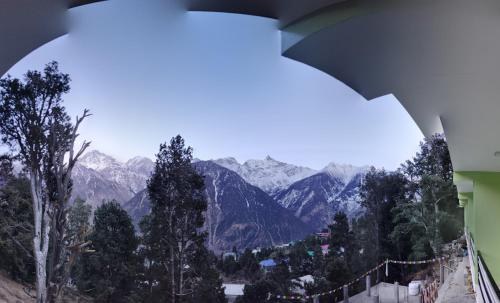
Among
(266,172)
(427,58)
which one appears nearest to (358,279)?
(266,172)

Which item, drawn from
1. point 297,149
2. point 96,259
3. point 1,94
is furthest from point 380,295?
point 1,94

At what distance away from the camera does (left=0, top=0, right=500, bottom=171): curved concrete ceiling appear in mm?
A: 1989

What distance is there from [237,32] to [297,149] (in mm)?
2269

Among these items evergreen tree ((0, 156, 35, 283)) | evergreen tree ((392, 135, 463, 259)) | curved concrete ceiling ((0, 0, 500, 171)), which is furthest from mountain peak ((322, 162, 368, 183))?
evergreen tree ((0, 156, 35, 283))

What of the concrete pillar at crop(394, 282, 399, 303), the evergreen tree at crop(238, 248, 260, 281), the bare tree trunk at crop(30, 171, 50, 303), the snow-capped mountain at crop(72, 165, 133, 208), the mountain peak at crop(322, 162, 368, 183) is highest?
the mountain peak at crop(322, 162, 368, 183)

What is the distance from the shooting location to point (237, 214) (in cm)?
713

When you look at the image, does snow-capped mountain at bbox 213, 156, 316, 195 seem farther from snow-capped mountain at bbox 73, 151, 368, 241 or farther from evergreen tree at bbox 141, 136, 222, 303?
evergreen tree at bbox 141, 136, 222, 303

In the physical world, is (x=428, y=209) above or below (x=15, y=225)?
above

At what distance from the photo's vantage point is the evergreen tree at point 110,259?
5613 millimetres

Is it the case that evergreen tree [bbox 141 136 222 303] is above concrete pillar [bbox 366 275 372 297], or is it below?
above

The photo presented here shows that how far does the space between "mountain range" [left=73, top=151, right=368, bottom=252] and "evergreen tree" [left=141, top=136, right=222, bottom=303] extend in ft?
0.47

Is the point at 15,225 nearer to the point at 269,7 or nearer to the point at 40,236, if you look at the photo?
the point at 40,236

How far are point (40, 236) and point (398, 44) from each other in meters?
4.50

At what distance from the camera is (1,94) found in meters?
5.06
